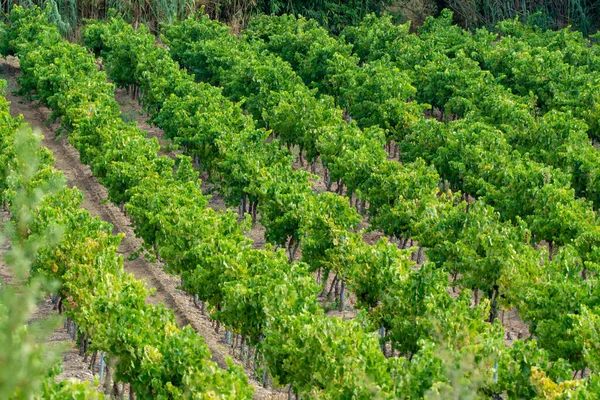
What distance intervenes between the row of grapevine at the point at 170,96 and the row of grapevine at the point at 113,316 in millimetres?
3515

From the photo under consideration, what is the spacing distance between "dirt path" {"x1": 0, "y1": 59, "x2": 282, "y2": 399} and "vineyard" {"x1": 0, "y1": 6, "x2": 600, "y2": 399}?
328 mm

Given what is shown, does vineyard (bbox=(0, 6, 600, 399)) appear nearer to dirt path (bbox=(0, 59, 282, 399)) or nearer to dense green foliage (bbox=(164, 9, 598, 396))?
dense green foliage (bbox=(164, 9, 598, 396))

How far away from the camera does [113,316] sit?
16.8 meters

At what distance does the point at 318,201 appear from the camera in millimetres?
22531

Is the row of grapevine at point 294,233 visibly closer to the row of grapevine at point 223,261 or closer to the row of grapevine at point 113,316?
the row of grapevine at point 223,261

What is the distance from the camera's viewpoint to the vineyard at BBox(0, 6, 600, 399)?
15570mm

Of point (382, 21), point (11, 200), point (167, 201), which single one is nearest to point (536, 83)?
point (382, 21)

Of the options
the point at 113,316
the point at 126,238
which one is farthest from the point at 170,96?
the point at 113,316

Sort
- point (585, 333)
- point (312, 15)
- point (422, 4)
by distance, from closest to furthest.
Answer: point (585, 333), point (312, 15), point (422, 4)

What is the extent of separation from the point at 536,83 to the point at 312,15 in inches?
677

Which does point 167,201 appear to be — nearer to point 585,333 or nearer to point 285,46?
point 585,333

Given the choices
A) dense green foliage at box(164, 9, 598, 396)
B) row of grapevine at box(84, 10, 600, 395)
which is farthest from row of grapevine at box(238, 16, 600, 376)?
row of grapevine at box(84, 10, 600, 395)

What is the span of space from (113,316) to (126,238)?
941 centimetres

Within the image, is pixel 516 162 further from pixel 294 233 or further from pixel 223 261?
pixel 223 261
